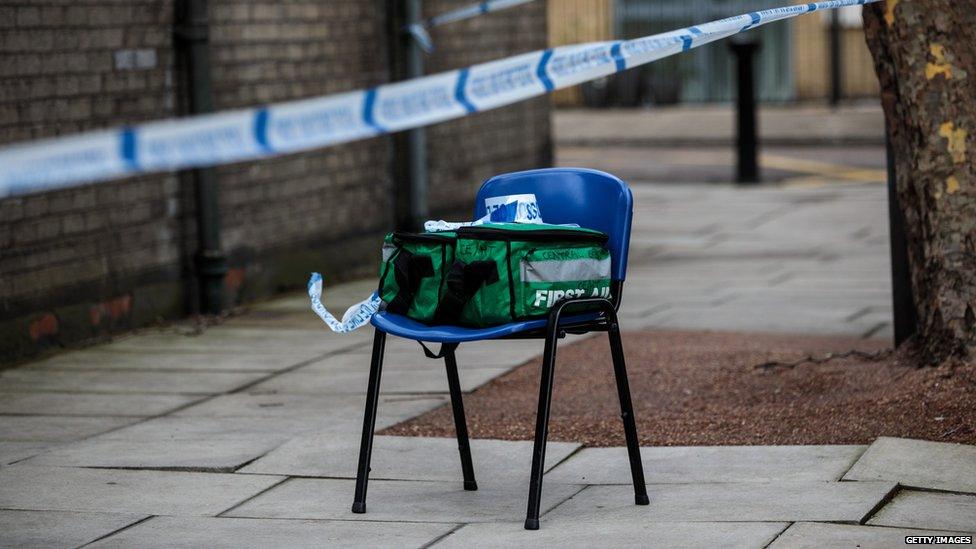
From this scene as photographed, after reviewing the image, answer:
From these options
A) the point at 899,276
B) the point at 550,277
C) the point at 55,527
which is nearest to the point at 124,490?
the point at 55,527

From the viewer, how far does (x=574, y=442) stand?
594 cm

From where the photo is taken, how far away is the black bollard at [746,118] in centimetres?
1814

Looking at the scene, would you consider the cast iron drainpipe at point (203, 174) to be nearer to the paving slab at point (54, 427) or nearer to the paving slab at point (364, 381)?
the paving slab at point (364, 381)

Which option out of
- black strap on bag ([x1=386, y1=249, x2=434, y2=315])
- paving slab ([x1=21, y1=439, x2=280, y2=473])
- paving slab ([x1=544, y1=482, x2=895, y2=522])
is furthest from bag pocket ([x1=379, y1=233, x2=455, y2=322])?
paving slab ([x1=21, y1=439, x2=280, y2=473])

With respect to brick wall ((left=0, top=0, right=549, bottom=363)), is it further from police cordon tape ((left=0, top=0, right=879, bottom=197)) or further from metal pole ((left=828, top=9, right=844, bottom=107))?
metal pole ((left=828, top=9, right=844, bottom=107))

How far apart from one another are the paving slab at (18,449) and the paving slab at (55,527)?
850mm

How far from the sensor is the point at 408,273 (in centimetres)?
488

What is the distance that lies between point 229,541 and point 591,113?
25463mm

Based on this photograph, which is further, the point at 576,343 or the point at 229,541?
the point at 576,343

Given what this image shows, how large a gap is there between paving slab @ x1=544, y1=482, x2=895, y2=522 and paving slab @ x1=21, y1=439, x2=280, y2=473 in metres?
1.42

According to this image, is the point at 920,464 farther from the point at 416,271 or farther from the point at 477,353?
the point at 477,353

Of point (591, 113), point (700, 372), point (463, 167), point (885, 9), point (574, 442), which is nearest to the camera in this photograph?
point (574, 442)

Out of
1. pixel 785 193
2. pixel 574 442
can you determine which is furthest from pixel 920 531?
pixel 785 193

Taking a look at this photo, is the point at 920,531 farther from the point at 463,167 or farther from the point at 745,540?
the point at 463,167
